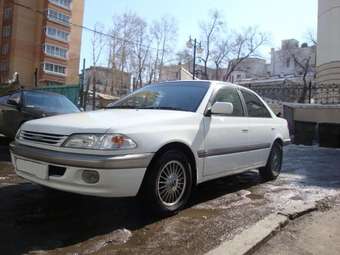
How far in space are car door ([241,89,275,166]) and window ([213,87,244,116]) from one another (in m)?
0.22

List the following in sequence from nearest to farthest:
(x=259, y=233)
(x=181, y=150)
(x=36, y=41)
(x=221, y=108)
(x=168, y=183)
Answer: (x=259, y=233) < (x=168, y=183) < (x=181, y=150) < (x=221, y=108) < (x=36, y=41)

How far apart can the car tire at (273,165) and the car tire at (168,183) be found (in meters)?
2.49

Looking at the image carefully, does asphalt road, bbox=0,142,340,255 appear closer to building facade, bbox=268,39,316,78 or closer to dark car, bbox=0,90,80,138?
dark car, bbox=0,90,80,138

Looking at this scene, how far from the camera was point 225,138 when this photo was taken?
5.58m

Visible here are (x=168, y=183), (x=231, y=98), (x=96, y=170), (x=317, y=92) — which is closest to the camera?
(x=96, y=170)

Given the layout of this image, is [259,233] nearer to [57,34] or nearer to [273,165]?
[273,165]

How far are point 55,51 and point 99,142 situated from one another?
70.1 meters

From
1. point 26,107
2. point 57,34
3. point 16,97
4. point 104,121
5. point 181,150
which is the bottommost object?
point 181,150

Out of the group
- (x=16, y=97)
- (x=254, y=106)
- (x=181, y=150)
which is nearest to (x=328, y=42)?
(x=254, y=106)

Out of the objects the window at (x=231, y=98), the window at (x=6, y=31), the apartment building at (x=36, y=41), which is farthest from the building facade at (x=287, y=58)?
the window at (x=231, y=98)

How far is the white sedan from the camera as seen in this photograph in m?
4.11

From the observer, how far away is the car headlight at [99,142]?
4105 mm

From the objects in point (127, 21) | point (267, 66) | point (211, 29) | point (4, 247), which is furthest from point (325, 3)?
point (267, 66)

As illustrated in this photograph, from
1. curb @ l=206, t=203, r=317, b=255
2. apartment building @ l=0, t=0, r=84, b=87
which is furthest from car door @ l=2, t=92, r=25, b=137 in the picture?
apartment building @ l=0, t=0, r=84, b=87
